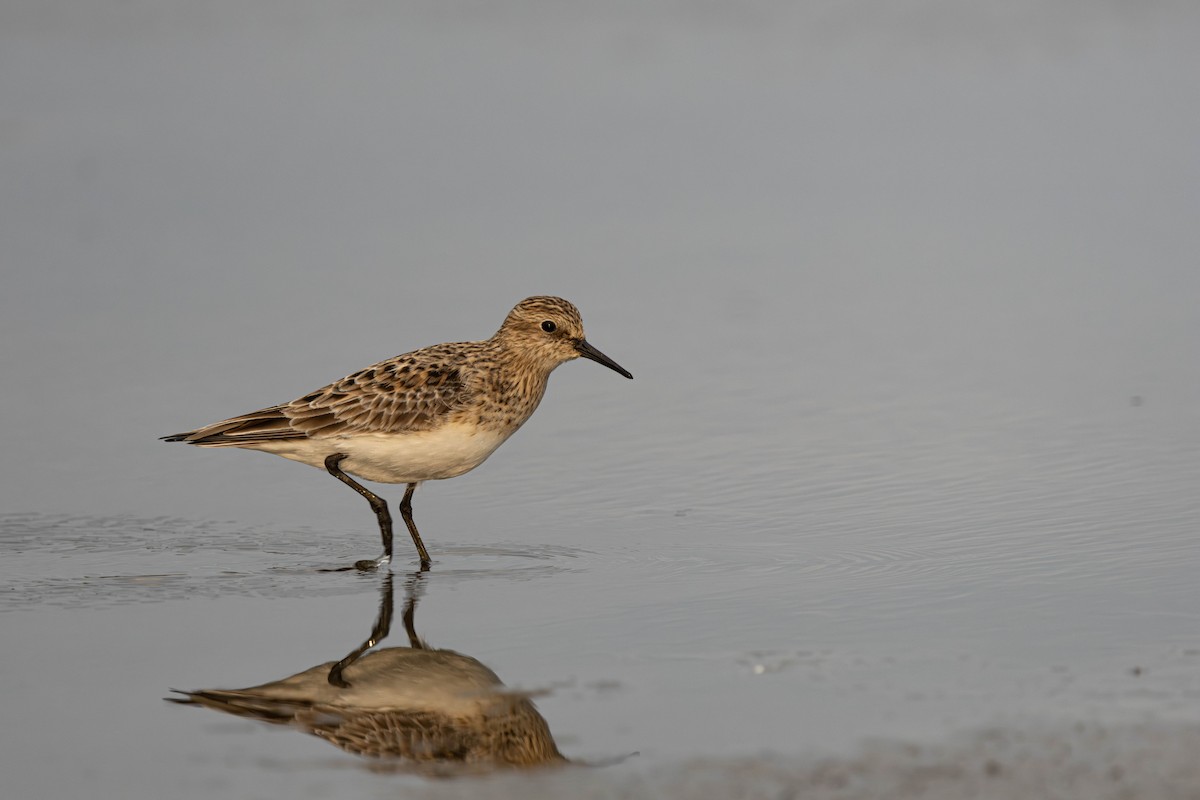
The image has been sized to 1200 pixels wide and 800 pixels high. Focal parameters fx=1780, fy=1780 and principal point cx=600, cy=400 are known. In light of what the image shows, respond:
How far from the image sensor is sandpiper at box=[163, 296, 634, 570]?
8844 mm

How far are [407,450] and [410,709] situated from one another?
2.77 meters

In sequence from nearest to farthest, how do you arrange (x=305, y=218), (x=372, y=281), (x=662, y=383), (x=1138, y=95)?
1. (x=662, y=383)
2. (x=372, y=281)
3. (x=305, y=218)
4. (x=1138, y=95)

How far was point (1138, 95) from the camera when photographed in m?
18.1

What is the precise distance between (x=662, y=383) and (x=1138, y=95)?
29.6ft

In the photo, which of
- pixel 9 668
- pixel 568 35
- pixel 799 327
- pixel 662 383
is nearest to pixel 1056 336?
pixel 799 327

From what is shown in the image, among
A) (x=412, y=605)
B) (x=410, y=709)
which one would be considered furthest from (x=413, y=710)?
(x=412, y=605)

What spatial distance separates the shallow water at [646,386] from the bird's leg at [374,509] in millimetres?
→ 185

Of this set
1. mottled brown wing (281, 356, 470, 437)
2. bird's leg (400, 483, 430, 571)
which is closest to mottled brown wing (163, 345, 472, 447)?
mottled brown wing (281, 356, 470, 437)

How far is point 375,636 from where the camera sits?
715cm

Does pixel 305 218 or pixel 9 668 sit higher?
pixel 305 218

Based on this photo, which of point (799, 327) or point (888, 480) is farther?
point (799, 327)

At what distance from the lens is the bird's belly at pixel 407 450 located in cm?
881

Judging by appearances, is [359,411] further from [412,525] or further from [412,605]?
[412,605]

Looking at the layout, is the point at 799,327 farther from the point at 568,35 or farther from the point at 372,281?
the point at 568,35
